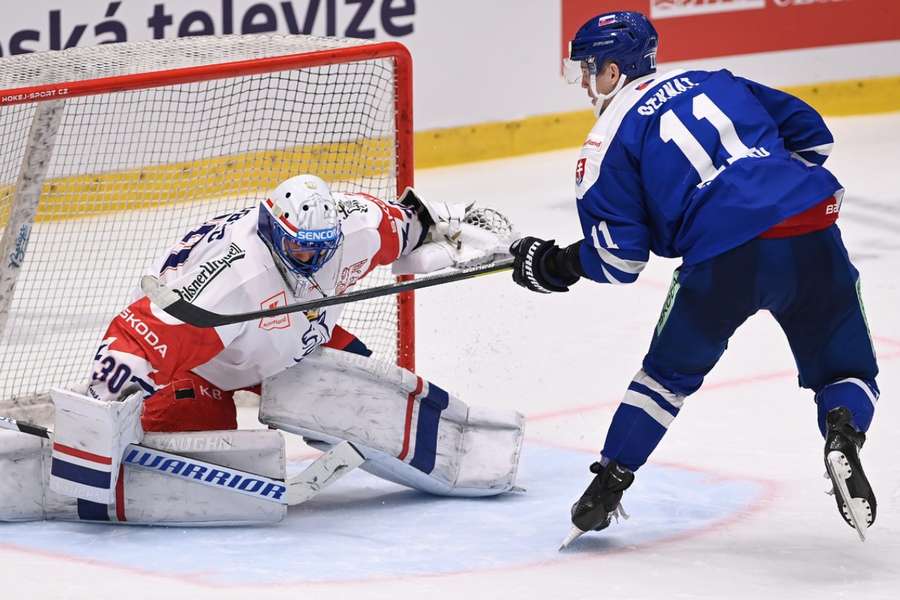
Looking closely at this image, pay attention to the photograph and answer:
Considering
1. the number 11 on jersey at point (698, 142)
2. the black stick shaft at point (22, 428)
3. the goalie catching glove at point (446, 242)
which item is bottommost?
the black stick shaft at point (22, 428)

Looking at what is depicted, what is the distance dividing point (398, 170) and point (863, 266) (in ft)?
7.57

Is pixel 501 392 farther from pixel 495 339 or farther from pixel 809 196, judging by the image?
pixel 809 196

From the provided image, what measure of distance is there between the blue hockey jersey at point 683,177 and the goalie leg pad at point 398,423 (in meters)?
0.66

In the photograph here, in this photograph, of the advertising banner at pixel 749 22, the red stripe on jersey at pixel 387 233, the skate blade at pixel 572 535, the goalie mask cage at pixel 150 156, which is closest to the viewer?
the skate blade at pixel 572 535

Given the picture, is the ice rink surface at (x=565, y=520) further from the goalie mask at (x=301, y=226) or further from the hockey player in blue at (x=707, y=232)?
the goalie mask at (x=301, y=226)

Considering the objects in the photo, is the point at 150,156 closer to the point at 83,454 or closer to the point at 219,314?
the point at 219,314

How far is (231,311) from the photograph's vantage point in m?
3.61

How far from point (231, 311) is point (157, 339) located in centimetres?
18

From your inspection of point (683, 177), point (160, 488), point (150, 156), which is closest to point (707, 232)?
point (683, 177)

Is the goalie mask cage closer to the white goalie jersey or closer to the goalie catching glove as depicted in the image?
the goalie catching glove

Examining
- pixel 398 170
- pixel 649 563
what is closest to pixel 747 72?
pixel 398 170

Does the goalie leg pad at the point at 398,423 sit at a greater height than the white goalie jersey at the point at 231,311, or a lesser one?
lesser

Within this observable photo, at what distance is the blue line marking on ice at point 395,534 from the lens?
135 inches

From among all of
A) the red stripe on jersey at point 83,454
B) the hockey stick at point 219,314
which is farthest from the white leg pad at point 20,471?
the hockey stick at point 219,314
